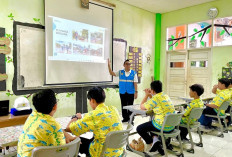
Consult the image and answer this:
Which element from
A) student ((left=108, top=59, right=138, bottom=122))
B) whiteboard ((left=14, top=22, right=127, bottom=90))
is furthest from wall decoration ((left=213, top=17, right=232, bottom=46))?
whiteboard ((left=14, top=22, right=127, bottom=90))

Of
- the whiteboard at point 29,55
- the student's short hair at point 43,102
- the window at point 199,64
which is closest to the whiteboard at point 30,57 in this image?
the whiteboard at point 29,55

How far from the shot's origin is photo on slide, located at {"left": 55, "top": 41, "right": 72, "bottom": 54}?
4.08m

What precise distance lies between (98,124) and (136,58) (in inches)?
181

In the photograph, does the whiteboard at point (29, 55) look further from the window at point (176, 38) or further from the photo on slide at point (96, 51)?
the window at point (176, 38)

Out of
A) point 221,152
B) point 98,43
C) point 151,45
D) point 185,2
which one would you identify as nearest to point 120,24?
point 98,43

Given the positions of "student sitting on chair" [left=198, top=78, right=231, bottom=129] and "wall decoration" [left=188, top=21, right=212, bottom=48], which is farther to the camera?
"wall decoration" [left=188, top=21, right=212, bottom=48]

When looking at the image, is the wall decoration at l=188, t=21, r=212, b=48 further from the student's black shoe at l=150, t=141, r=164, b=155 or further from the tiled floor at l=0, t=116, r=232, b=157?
the student's black shoe at l=150, t=141, r=164, b=155

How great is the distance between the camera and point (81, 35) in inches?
177

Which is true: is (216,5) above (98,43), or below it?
above

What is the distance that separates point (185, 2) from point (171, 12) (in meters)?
0.85

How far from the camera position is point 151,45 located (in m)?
6.66

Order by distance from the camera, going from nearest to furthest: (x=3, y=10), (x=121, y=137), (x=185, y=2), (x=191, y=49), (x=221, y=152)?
(x=121, y=137), (x=221, y=152), (x=3, y=10), (x=185, y=2), (x=191, y=49)

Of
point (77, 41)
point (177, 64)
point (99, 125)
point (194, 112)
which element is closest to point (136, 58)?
point (177, 64)

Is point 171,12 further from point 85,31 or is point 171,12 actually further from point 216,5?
point 85,31
